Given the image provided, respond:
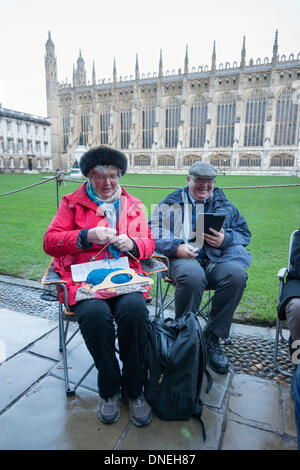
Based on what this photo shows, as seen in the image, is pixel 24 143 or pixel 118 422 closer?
pixel 118 422

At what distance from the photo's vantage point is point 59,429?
1674 millimetres

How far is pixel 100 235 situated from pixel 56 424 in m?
1.21

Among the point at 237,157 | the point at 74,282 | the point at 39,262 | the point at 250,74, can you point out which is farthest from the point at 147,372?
the point at 250,74

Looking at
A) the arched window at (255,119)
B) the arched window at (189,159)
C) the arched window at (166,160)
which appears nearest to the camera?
the arched window at (255,119)

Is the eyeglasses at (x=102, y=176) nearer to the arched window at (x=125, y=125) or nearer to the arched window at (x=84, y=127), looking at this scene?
the arched window at (x=125, y=125)

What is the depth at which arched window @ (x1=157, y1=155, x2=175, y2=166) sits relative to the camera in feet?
143

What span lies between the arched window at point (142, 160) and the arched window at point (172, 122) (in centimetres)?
A: 402

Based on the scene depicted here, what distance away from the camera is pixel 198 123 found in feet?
142

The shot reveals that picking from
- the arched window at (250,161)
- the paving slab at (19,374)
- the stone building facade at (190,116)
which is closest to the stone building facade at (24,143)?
the stone building facade at (190,116)

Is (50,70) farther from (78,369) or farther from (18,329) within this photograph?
(78,369)

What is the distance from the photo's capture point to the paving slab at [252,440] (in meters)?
1.57

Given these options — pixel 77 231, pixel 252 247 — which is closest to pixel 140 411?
pixel 77 231

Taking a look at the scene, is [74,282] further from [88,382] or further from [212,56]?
[212,56]
